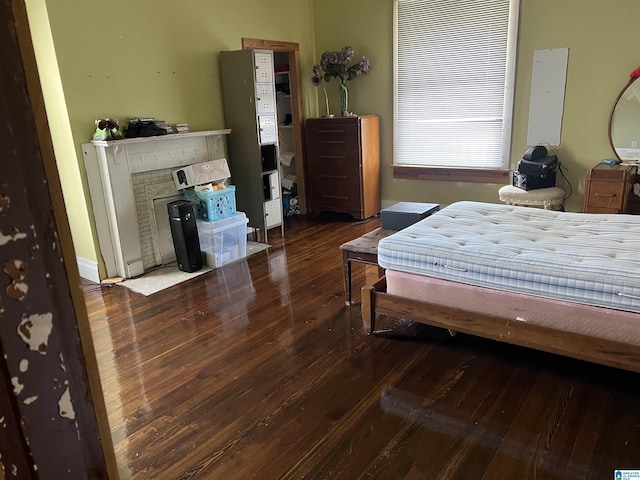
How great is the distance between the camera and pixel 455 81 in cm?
486

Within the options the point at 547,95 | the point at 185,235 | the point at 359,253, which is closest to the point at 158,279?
the point at 185,235

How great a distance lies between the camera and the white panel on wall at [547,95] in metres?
4.28

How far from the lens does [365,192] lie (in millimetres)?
5266

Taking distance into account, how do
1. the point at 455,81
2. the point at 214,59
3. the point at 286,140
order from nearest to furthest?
the point at 214,59, the point at 455,81, the point at 286,140

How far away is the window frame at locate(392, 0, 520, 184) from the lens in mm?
4438

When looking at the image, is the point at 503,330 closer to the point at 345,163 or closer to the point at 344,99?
the point at 345,163

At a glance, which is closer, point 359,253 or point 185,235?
point 359,253

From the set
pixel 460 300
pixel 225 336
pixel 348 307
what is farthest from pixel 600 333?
pixel 225 336

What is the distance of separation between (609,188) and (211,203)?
10.4 ft

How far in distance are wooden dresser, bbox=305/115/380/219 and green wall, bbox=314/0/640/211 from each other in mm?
553

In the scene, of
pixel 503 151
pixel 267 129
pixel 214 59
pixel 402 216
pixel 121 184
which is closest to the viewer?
pixel 402 216

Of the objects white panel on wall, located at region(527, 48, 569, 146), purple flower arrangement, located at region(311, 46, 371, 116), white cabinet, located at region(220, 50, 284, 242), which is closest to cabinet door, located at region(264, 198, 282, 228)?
white cabinet, located at region(220, 50, 284, 242)

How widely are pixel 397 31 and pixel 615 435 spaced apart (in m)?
4.38

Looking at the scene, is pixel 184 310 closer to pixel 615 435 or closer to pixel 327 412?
pixel 327 412
